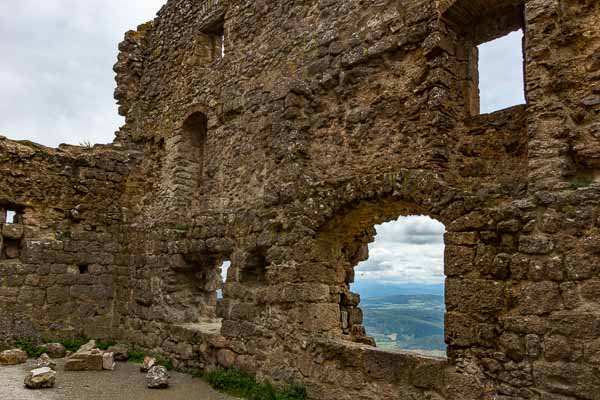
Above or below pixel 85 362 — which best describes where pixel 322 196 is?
above

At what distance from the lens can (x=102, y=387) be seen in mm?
6508

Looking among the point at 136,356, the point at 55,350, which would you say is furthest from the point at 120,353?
the point at 55,350

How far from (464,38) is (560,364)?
340cm

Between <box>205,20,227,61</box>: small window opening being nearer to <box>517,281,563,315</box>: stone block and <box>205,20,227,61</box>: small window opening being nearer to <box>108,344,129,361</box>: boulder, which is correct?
<box>108,344,129,361</box>: boulder

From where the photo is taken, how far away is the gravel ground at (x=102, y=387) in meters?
6.00

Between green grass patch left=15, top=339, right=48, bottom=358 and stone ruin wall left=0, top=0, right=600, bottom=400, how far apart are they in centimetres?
21

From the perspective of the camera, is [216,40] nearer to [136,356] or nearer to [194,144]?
[194,144]

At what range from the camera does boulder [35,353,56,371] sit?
711 centimetres

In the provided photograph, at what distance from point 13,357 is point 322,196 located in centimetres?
552

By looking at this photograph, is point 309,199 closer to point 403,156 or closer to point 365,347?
point 403,156

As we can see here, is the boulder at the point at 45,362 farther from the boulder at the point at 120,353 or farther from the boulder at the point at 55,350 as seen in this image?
the boulder at the point at 120,353

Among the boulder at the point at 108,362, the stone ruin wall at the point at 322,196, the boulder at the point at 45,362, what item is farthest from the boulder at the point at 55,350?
the boulder at the point at 108,362

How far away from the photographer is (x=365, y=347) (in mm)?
5273

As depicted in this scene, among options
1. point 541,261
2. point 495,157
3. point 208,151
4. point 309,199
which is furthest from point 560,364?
point 208,151
